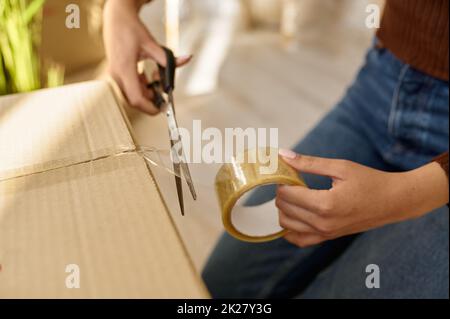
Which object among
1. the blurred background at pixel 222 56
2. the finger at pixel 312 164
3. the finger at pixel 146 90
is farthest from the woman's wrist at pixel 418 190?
the finger at pixel 146 90

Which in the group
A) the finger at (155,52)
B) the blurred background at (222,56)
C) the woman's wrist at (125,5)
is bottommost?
the blurred background at (222,56)

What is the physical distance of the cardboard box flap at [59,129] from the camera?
0.41 metres

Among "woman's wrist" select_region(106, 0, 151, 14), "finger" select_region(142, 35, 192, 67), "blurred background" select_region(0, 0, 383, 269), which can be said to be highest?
"woman's wrist" select_region(106, 0, 151, 14)

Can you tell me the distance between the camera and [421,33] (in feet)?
2.36

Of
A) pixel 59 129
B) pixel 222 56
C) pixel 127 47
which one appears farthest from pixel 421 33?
pixel 222 56

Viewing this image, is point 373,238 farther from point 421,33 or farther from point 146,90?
point 146,90

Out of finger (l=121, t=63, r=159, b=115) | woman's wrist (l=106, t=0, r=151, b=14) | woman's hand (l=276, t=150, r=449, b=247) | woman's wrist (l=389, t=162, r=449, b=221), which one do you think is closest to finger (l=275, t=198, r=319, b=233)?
woman's hand (l=276, t=150, r=449, b=247)

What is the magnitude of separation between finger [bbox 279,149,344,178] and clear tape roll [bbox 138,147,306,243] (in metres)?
0.02

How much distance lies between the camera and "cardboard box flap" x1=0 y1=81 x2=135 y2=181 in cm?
41

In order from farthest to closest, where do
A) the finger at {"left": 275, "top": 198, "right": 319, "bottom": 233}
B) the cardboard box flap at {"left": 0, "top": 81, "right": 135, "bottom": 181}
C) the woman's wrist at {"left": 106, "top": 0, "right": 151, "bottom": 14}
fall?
1. the woman's wrist at {"left": 106, "top": 0, "right": 151, "bottom": 14}
2. the finger at {"left": 275, "top": 198, "right": 319, "bottom": 233}
3. the cardboard box flap at {"left": 0, "top": 81, "right": 135, "bottom": 181}

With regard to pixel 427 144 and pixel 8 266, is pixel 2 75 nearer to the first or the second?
pixel 8 266

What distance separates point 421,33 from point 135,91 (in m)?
0.47

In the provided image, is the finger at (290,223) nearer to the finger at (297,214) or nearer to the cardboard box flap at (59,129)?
the finger at (297,214)

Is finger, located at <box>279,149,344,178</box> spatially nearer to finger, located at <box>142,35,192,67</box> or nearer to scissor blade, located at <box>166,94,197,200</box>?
scissor blade, located at <box>166,94,197,200</box>
